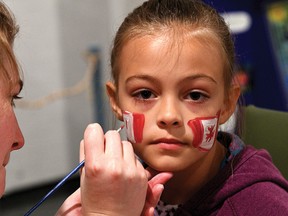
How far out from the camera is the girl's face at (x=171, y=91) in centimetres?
95

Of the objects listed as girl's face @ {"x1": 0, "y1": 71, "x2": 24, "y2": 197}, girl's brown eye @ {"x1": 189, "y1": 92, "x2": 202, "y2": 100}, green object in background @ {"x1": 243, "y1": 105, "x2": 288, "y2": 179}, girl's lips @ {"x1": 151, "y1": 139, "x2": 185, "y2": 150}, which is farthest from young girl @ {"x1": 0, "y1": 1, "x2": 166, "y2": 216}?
green object in background @ {"x1": 243, "y1": 105, "x2": 288, "y2": 179}

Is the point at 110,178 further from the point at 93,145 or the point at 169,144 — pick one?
the point at 169,144

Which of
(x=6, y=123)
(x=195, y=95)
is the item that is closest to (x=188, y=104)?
(x=195, y=95)

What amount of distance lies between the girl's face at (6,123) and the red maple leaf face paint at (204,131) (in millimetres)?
371

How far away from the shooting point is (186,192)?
1147 mm

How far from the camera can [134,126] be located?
3.31ft

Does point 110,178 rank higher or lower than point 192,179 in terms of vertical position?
higher

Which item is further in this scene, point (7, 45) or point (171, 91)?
point (171, 91)

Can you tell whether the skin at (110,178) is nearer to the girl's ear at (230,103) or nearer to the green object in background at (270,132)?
the girl's ear at (230,103)

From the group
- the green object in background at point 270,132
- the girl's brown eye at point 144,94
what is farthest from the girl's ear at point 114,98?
the green object in background at point 270,132

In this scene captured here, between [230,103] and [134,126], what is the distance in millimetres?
267

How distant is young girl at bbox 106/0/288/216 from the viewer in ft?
3.14

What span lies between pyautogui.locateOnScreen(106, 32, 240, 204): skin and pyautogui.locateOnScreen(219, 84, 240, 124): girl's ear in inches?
1.5

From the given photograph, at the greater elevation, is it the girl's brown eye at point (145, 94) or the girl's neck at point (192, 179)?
the girl's brown eye at point (145, 94)
